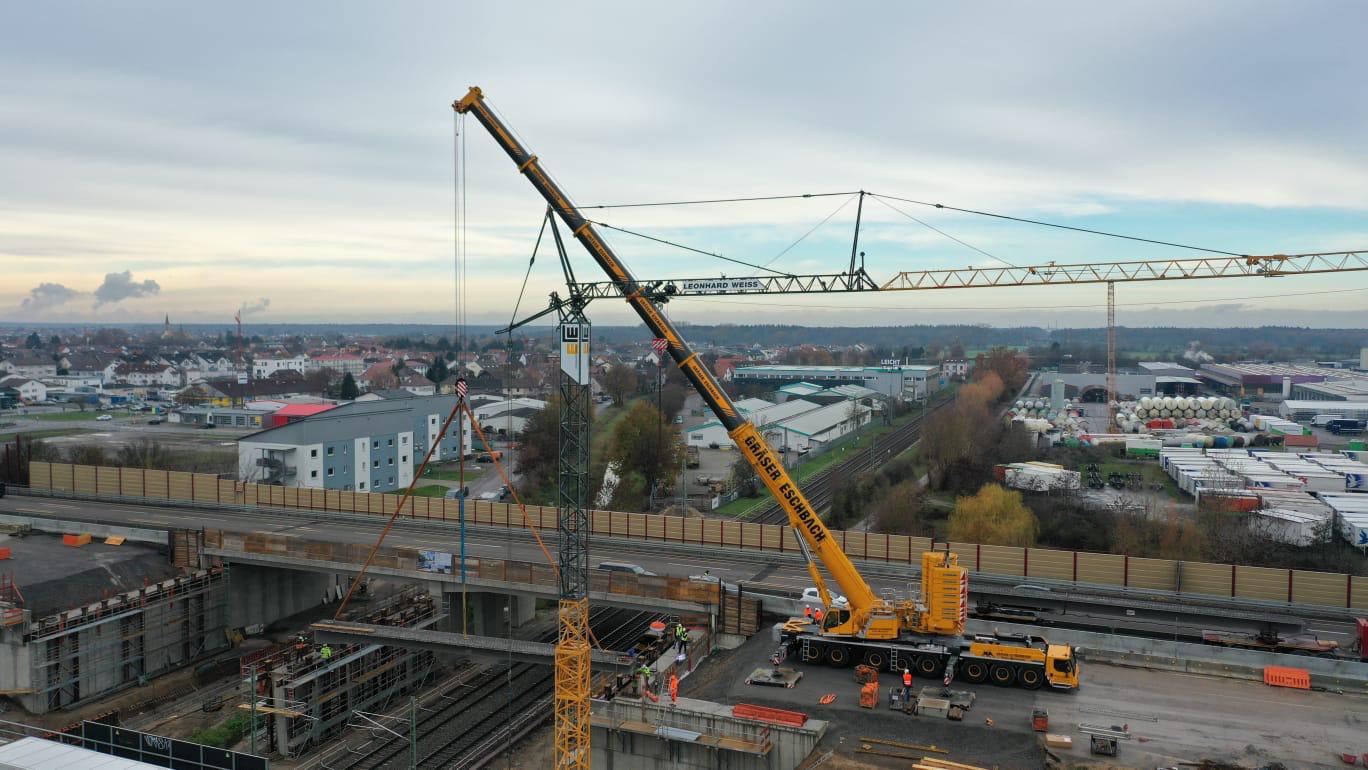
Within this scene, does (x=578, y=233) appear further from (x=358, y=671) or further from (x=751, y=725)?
(x=358, y=671)

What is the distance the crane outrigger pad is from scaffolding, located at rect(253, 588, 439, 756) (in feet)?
45.0

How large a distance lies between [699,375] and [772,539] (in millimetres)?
13613

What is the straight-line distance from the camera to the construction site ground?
19.7 meters

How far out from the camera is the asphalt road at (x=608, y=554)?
2838 centimetres

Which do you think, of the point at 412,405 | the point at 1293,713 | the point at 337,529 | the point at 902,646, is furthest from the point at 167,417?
the point at 1293,713

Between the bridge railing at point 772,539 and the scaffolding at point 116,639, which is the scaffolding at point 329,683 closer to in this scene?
the scaffolding at point 116,639

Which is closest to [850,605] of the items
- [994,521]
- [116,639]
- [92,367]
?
[994,521]

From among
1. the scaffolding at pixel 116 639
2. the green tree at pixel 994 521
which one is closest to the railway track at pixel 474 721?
the scaffolding at pixel 116 639

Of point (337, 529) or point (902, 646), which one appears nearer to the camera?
point (902, 646)

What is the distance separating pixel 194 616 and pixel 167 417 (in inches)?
2979

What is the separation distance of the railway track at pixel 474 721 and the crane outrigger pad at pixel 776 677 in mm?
9085

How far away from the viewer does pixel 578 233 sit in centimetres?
2670

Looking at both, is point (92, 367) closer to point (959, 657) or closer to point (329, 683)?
point (329, 683)

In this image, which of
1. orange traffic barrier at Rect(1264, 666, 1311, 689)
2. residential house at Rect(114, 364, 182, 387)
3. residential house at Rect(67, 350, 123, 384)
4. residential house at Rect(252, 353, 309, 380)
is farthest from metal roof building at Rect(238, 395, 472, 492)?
residential house at Rect(252, 353, 309, 380)
